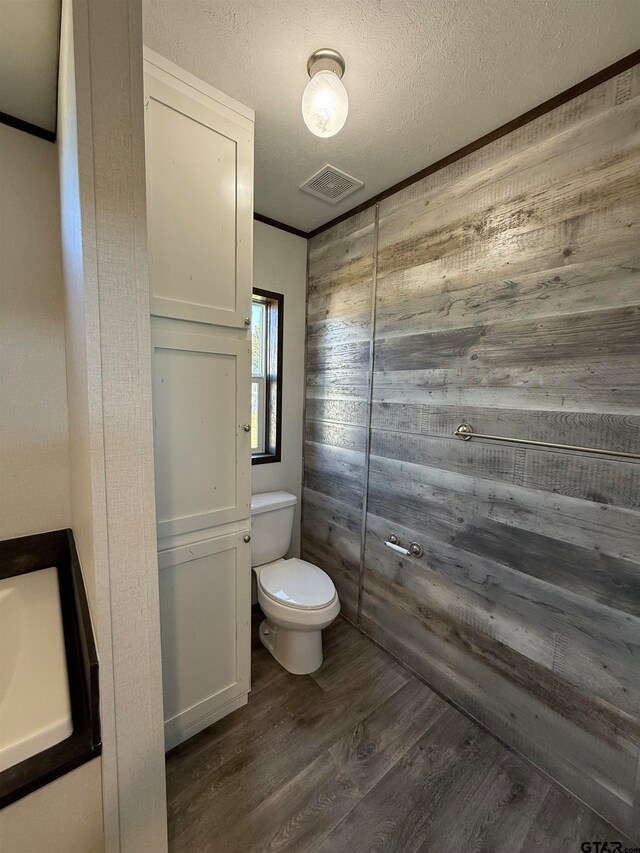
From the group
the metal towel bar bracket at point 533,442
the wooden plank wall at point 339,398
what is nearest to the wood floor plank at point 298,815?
the wooden plank wall at point 339,398

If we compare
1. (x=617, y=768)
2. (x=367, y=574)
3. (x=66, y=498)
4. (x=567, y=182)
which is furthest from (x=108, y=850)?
(x=567, y=182)

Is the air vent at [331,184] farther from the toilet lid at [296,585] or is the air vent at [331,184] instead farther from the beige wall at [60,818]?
the beige wall at [60,818]

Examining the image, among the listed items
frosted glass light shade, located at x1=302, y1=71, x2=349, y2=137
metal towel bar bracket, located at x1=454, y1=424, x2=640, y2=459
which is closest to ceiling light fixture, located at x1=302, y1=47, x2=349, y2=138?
frosted glass light shade, located at x1=302, y1=71, x2=349, y2=137

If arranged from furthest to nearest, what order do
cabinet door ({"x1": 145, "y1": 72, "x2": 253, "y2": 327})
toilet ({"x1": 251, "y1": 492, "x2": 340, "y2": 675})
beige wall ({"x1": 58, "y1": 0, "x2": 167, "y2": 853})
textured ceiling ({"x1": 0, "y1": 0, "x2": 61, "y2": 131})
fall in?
toilet ({"x1": 251, "y1": 492, "x2": 340, "y2": 675}) < cabinet door ({"x1": 145, "y1": 72, "x2": 253, "y2": 327}) < textured ceiling ({"x1": 0, "y1": 0, "x2": 61, "y2": 131}) < beige wall ({"x1": 58, "y1": 0, "x2": 167, "y2": 853})

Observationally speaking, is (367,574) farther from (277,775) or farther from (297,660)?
(277,775)

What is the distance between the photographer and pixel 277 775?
1.26m

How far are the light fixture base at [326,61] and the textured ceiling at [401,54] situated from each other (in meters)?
0.02

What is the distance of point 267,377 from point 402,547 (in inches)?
51.9

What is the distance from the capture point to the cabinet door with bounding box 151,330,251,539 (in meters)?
1.21

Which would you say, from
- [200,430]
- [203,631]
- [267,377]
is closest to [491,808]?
[203,631]

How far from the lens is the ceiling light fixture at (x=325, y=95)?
3.43ft

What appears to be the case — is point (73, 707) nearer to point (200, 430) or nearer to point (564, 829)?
point (200, 430)

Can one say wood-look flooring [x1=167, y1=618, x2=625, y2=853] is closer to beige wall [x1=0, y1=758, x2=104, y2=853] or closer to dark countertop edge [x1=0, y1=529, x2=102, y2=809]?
beige wall [x1=0, y1=758, x2=104, y2=853]

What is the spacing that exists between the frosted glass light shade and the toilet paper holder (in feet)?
5.62
